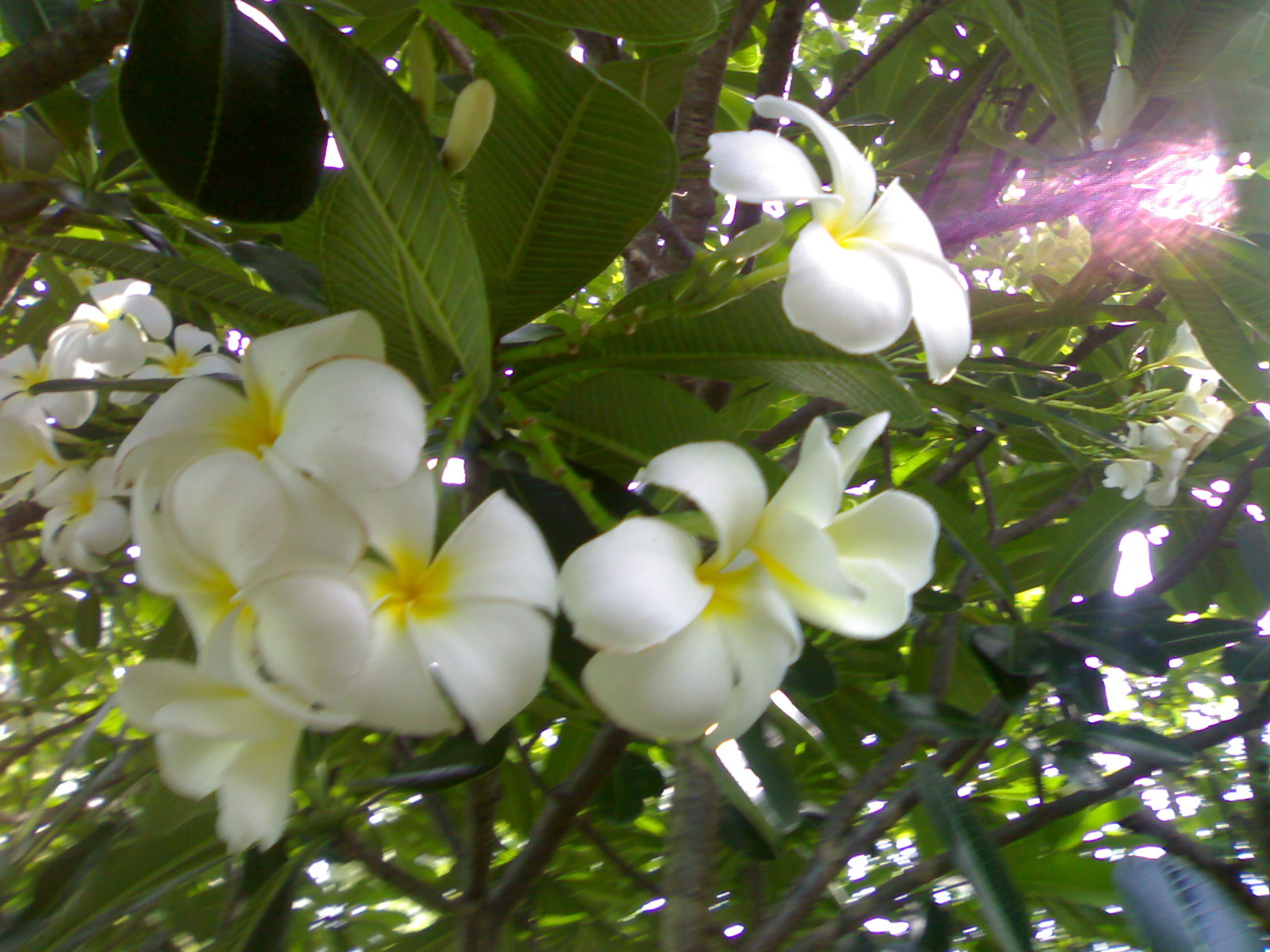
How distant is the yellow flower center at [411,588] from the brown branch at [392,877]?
2.20 ft

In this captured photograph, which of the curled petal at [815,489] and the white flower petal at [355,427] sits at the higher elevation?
the white flower petal at [355,427]

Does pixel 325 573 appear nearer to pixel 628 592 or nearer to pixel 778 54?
pixel 628 592

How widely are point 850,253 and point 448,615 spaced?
0.25m

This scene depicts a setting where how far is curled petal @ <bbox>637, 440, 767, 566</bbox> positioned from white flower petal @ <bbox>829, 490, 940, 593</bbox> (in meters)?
0.05

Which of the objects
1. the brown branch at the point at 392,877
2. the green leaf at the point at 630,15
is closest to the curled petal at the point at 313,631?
the green leaf at the point at 630,15

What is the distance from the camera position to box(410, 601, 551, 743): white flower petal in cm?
37

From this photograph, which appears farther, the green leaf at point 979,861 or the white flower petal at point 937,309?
the green leaf at point 979,861

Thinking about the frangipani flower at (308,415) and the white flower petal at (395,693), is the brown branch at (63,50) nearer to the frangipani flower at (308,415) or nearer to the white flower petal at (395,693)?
the frangipani flower at (308,415)

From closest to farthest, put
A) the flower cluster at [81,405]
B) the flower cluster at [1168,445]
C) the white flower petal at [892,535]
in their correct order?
the white flower petal at [892,535]
the flower cluster at [81,405]
the flower cluster at [1168,445]

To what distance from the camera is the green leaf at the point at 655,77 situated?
2.67ft

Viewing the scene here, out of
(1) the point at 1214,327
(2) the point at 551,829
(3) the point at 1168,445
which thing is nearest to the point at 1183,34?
(1) the point at 1214,327

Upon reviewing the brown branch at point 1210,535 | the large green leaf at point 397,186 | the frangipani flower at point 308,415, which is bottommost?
the brown branch at point 1210,535

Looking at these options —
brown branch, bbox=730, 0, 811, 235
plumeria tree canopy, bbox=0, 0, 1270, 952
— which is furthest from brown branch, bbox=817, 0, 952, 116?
brown branch, bbox=730, 0, 811, 235

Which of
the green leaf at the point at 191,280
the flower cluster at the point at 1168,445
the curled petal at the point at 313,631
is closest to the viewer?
the curled petal at the point at 313,631
